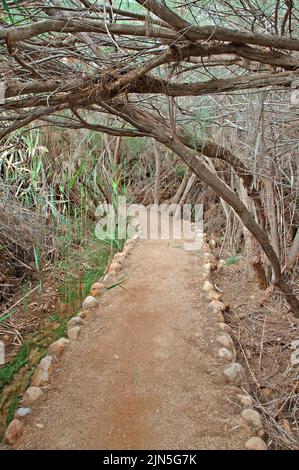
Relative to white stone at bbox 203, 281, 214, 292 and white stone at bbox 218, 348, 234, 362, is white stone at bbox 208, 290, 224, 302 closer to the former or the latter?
white stone at bbox 203, 281, 214, 292

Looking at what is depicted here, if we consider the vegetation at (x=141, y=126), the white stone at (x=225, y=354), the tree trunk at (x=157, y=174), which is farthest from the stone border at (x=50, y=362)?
the tree trunk at (x=157, y=174)

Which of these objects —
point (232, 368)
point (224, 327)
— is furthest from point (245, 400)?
point (224, 327)

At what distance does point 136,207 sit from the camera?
6.19 metres

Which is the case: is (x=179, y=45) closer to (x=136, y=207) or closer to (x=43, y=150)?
(x=43, y=150)

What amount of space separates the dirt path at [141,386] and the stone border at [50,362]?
0.14 ft

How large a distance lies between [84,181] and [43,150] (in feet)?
3.02

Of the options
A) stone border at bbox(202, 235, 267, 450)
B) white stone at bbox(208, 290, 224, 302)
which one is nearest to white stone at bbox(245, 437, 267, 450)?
stone border at bbox(202, 235, 267, 450)

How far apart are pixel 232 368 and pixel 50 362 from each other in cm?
101

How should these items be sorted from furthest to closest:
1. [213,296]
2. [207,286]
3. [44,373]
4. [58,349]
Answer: [207,286], [213,296], [58,349], [44,373]

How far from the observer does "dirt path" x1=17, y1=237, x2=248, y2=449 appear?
170cm

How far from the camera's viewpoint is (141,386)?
2.02m

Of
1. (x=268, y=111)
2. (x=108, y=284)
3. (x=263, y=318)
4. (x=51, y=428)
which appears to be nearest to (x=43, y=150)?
(x=108, y=284)

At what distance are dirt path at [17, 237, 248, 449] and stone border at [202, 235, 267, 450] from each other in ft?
0.16

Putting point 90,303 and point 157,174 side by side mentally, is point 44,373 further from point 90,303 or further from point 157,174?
point 157,174
